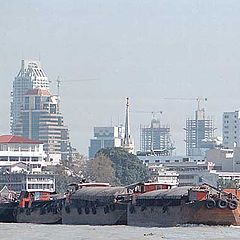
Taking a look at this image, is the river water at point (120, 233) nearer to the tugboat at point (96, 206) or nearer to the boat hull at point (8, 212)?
the tugboat at point (96, 206)

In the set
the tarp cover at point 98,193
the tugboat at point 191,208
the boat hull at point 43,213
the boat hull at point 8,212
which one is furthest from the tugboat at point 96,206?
the boat hull at point 8,212

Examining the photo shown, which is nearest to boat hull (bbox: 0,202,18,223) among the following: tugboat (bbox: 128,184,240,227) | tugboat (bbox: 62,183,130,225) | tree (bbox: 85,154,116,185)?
tugboat (bbox: 62,183,130,225)

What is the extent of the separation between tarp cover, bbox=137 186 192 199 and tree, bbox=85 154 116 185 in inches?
3983

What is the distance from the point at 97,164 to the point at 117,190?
4106 inches

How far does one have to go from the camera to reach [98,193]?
94.6 m

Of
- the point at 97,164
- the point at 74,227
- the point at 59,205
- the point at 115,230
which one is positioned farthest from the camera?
the point at 97,164

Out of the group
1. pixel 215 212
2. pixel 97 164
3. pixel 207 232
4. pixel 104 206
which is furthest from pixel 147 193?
pixel 97 164

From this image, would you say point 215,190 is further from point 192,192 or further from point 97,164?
point 97,164

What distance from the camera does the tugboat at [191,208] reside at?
271 ft

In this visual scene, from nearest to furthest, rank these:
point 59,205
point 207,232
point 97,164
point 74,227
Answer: point 207,232 < point 74,227 < point 59,205 < point 97,164

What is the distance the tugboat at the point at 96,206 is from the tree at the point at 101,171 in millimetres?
92251

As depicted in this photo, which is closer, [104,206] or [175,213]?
[175,213]

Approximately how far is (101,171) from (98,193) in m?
99.7

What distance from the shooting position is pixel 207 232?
75875 millimetres
